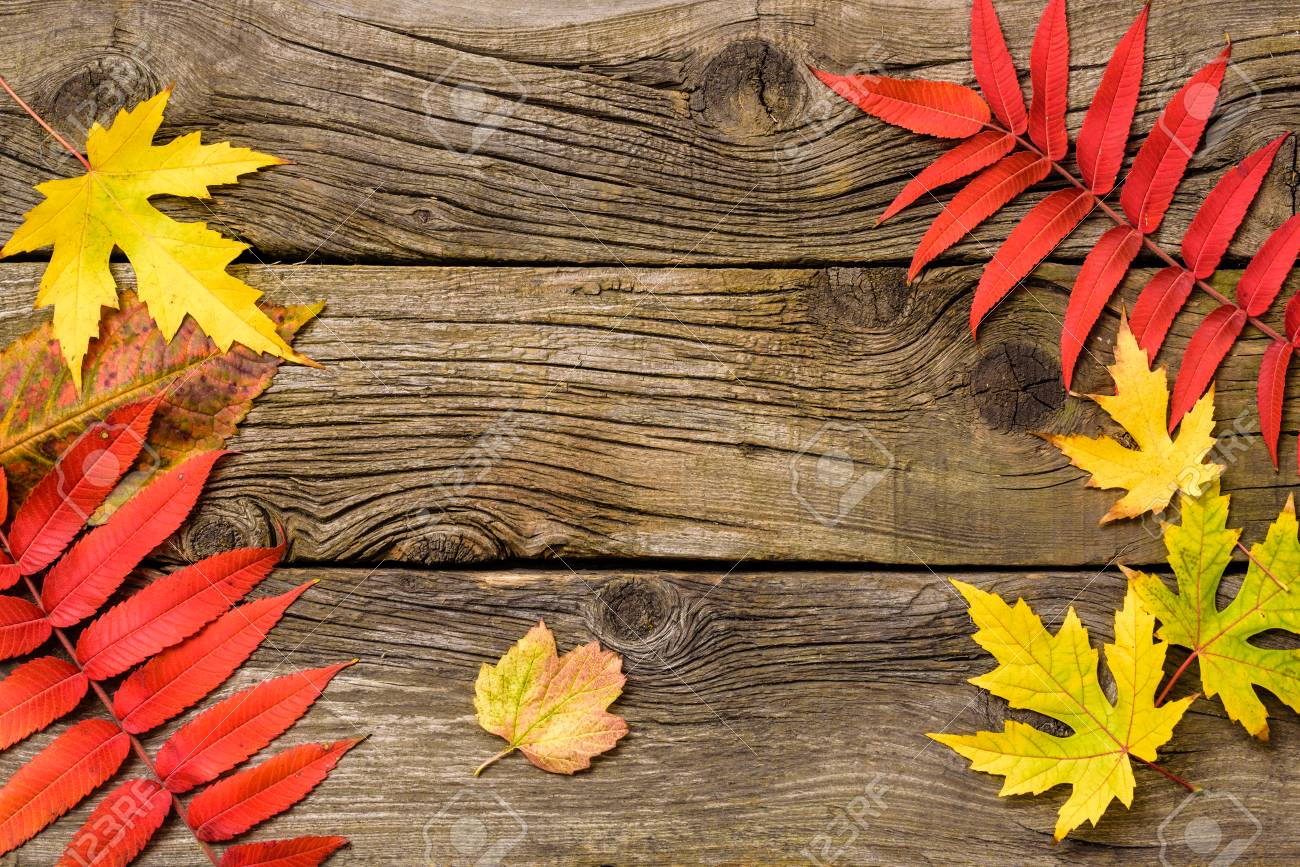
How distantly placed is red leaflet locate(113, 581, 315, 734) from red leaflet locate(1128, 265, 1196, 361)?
1.79 metres

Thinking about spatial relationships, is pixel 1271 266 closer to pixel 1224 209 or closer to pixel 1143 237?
pixel 1224 209

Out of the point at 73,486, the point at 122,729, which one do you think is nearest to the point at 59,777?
the point at 122,729

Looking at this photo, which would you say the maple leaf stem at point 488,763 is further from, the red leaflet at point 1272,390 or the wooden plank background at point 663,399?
the red leaflet at point 1272,390

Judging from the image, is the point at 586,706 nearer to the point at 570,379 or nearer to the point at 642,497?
the point at 642,497

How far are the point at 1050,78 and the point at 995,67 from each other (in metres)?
0.11

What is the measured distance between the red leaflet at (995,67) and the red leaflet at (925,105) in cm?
4

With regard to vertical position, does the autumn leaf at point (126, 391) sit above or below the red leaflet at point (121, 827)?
above

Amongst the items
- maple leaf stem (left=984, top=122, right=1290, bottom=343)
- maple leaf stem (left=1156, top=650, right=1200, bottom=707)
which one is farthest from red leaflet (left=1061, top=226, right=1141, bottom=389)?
maple leaf stem (left=1156, top=650, right=1200, bottom=707)

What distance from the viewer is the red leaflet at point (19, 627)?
4.97 feet

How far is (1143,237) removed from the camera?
1653 millimetres

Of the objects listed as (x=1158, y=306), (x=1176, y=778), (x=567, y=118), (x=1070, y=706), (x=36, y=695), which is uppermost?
(x=567, y=118)

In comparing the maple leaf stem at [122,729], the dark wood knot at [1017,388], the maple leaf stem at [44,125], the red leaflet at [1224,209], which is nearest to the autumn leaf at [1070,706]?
the dark wood knot at [1017,388]

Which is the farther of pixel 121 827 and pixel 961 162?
pixel 961 162

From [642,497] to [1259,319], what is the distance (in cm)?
130
